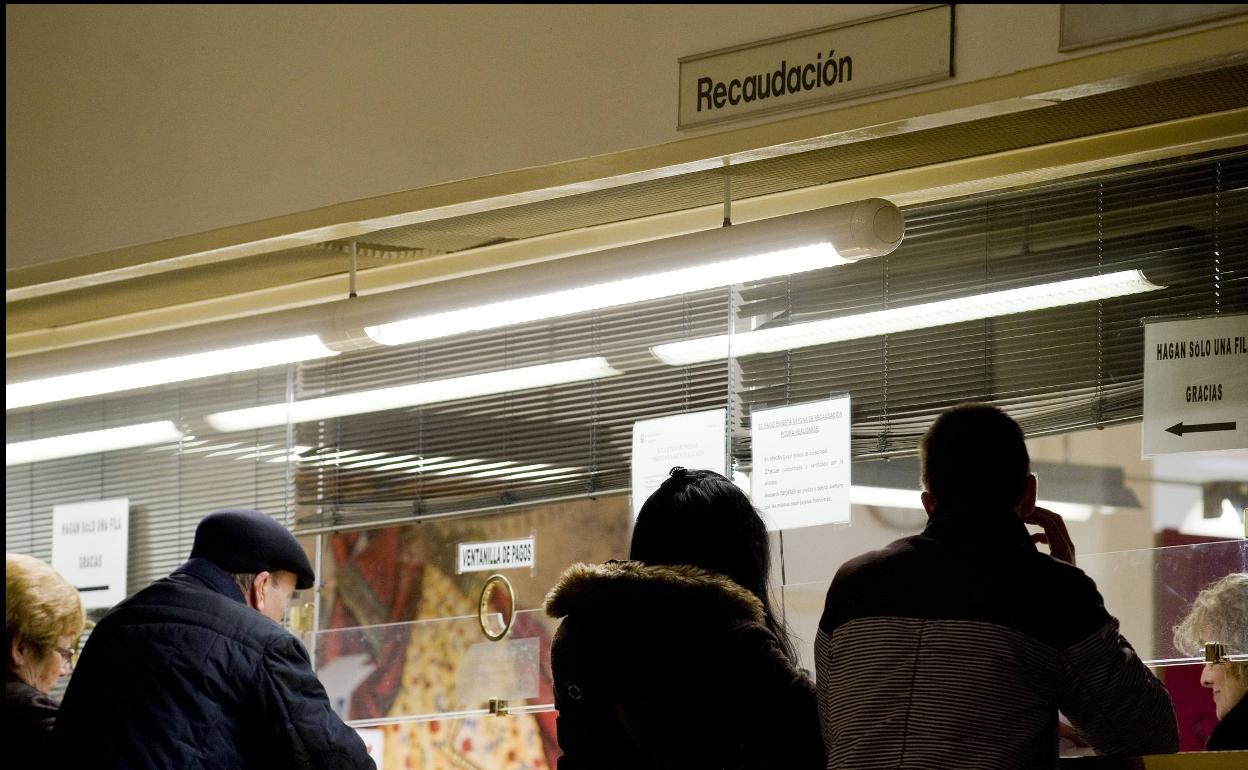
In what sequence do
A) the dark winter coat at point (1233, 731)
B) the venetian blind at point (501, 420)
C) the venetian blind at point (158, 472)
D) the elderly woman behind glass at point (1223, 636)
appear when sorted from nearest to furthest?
the dark winter coat at point (1233, 731) → the elderly woman behind glass at point (1223, 636) → the venetian blind at point (501, 420) → the venetian blind at point (158, 472)

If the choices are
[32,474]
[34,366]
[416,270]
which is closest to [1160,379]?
[416,270]

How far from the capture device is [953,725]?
251 cm

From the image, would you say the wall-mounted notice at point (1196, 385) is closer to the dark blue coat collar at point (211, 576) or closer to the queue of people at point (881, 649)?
the queue of people at point (881, 649)

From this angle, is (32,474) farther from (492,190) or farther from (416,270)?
(492,190)

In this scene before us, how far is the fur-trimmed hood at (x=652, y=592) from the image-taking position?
2.74m

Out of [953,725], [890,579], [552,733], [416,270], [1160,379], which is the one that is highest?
[416,270]

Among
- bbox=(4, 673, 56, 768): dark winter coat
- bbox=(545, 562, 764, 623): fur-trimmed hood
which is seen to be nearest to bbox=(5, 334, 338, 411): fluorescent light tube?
bbox=(4, 673, 56, 768): dark winter coat

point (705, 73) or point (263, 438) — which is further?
point (263, 438)

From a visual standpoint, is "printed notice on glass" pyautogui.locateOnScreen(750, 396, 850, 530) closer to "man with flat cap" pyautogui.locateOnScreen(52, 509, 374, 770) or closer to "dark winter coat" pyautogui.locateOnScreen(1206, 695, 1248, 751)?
"dark winter coat" pyautogui.locateOnScreen(1206, 695, 1248, 751)

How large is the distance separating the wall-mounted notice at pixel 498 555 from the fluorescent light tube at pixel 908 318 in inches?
25.3

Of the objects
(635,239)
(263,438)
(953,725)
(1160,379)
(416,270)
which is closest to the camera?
(953,725)

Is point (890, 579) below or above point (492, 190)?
below

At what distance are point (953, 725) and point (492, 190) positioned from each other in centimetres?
185

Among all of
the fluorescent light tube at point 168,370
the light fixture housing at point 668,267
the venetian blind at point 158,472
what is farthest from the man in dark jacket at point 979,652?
the venetian blind at point 158,472
